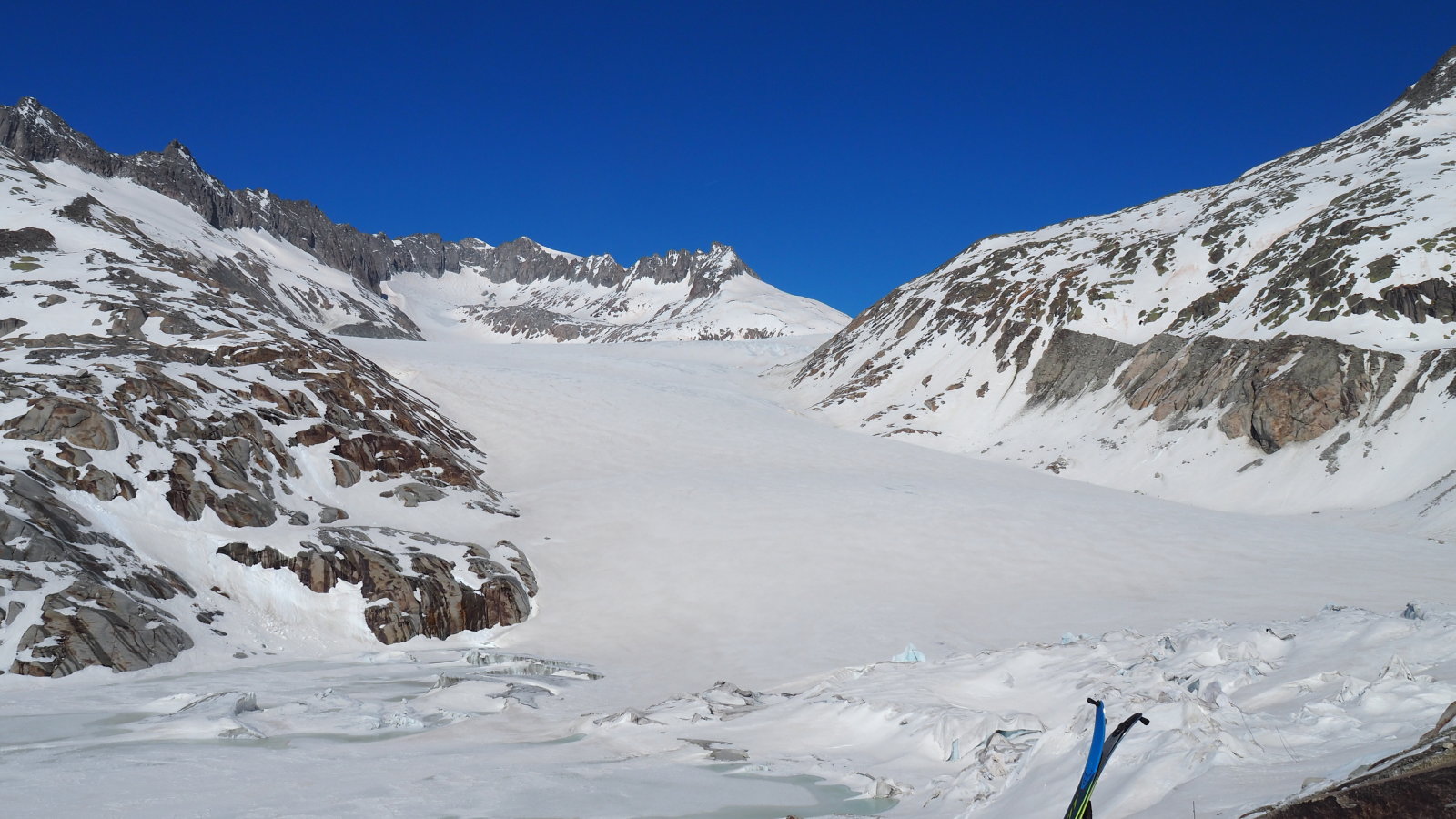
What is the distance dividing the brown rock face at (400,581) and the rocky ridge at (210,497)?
0.05 meters

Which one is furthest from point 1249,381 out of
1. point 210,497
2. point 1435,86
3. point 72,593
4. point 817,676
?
point 1435,86

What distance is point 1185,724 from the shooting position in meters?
6.81

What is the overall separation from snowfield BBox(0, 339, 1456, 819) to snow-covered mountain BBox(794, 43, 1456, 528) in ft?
12.6

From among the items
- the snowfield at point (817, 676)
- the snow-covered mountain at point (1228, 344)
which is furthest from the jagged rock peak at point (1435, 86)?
the snowfield at point (817, 676)

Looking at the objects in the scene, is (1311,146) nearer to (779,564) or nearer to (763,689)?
(779,564)

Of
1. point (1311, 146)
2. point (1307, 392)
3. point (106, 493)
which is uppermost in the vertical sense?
point (1311, 146)

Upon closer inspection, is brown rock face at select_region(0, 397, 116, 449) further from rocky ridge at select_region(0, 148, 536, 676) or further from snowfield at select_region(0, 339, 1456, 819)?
snowfield at select_region(0, 339, 1456, 819)

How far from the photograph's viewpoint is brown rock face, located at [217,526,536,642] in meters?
18.9

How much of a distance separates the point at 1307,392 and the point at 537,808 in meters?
33.7

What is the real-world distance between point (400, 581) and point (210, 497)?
5372 mm

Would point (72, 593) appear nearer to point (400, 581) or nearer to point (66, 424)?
point (400, 581)

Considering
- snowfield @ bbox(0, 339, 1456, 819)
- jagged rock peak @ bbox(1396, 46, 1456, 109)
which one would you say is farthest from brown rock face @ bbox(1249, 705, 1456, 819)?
jagged rock peak @ bbox(1396, 46, 1456, 109)

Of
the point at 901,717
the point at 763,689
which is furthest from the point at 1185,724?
the point at 763,689

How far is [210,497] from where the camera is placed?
20281mm
